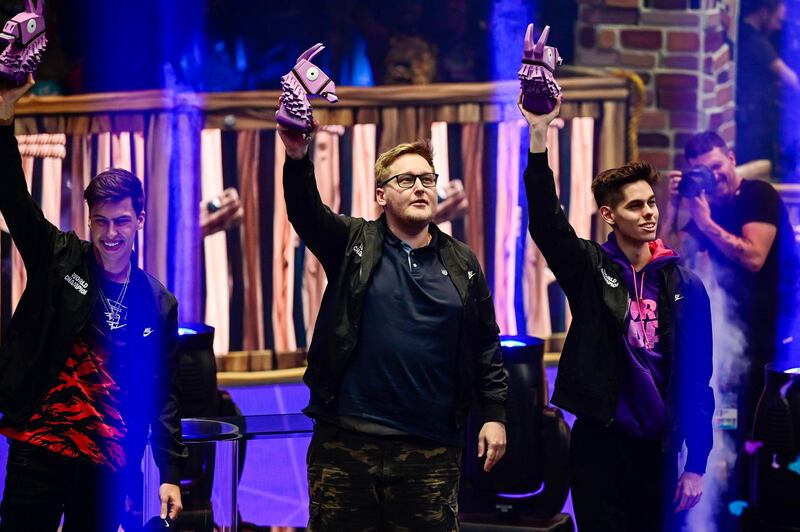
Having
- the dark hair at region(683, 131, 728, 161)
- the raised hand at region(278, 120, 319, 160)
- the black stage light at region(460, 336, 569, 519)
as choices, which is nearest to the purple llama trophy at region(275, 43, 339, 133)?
the raised hand at region(278, 120, 319, 160)

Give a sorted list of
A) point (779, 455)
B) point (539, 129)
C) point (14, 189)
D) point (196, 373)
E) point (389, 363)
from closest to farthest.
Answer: point (14, 189) → point (389, 363) → point (539, 129) → point (779, 455) → point (196, 373)

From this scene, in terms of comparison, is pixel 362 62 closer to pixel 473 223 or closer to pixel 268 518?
pixel 473 223

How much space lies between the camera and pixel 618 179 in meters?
3.18

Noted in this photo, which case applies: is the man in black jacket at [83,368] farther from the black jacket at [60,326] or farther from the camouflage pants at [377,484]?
the camouflage pants at [377,484]

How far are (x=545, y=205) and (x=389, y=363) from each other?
52 cm

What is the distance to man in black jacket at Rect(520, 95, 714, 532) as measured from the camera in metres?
3.08

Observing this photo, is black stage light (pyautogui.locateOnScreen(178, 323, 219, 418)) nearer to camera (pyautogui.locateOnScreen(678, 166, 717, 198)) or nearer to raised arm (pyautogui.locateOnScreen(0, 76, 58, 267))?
raised arm (pyautogui.locateOnScreen(0, 76, 58, 267))

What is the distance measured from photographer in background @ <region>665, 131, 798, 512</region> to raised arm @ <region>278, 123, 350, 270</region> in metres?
1.90

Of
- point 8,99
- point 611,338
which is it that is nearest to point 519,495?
point 611,338

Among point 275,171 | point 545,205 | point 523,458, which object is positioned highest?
point 275,171

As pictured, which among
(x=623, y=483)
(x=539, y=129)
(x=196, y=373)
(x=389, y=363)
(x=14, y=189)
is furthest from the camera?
(x=196, y=373)

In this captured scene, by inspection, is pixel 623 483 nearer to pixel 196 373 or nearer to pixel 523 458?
pixel 523 458

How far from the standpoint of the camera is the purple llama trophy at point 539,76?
296 centimetres

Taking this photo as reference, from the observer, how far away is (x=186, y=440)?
3.52m
